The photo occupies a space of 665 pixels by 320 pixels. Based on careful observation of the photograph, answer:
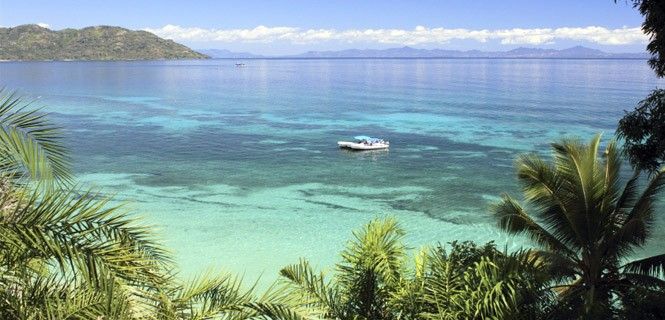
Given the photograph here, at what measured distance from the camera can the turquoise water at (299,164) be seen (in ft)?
74.9

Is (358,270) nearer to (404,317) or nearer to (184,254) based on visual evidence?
(404,317)

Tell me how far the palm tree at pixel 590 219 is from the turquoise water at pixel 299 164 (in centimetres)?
872

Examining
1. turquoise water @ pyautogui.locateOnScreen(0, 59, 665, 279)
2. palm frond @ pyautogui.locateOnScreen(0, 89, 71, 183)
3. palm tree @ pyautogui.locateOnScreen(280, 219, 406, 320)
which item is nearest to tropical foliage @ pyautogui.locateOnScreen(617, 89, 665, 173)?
palm tree @ pyautogui.locateOnScreen(280, 219, 406, 320)

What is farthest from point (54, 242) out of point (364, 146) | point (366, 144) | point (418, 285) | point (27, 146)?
point (366, 144)

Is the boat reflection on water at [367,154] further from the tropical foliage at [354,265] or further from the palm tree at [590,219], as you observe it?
the palm tree at [590,219]

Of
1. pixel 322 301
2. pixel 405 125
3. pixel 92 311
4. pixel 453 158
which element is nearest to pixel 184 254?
pixel 322 301

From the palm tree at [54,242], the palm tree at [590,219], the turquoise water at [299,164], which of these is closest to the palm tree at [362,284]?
the palm tree at [54,242]

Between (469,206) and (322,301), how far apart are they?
60.9 feet

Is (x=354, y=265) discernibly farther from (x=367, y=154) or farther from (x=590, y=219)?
(x=367, y=154)

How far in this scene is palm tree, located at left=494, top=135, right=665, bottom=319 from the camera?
36.0 ft

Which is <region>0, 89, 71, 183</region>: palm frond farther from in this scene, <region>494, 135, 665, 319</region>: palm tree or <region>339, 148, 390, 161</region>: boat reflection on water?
<region>339, 148, 390, 161</region>: boat reflection on water

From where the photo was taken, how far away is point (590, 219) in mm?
11383

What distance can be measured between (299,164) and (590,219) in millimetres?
25711

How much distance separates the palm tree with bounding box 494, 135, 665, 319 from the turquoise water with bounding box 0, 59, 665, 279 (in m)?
8.72
